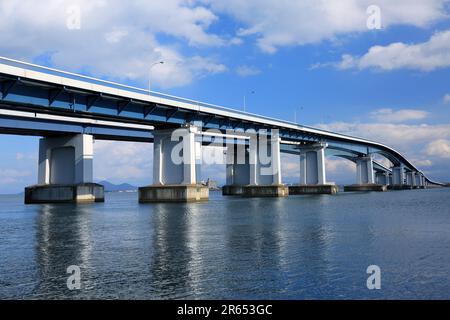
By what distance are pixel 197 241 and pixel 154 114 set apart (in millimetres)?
46548

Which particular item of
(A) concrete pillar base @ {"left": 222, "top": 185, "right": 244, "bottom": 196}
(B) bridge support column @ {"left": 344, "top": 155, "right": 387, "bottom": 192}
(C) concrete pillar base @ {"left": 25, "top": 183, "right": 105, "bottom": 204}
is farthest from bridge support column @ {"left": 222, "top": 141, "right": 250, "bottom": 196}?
(B) bridge support column @ {"left": 344, "top": 155, "right": 387, "bottom": 192}

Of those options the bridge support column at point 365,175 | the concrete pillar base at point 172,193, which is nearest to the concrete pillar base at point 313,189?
the bridge support column at point 365,175

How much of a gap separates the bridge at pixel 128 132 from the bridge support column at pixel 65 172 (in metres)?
0.18

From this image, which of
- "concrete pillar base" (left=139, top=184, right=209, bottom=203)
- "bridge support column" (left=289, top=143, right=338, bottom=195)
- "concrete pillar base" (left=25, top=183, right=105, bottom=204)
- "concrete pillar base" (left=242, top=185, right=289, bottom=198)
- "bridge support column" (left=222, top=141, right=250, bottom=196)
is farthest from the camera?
"bridge support column" (left=289, top=143, right=338, bottom=195)

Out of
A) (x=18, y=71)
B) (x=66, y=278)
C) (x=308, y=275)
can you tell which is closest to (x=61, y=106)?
(x=18, y=71)

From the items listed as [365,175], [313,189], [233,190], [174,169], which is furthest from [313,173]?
[174,169]

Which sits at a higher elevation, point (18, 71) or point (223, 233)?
point (18, 71)

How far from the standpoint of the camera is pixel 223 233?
103 feet

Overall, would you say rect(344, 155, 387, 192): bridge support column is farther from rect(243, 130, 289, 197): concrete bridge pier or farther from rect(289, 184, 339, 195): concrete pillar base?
rect(243, 130, 289, 197): concrete bridge pier

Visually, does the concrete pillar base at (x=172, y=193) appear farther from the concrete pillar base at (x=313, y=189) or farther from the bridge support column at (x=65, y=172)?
the concrete pillar base at (x=313, y=189)

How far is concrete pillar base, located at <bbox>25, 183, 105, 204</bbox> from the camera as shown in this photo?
7900 centimetres

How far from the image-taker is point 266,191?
361 feet

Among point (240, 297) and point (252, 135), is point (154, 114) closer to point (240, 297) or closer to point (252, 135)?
point (252, 135)

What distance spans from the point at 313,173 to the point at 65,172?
242 feet
